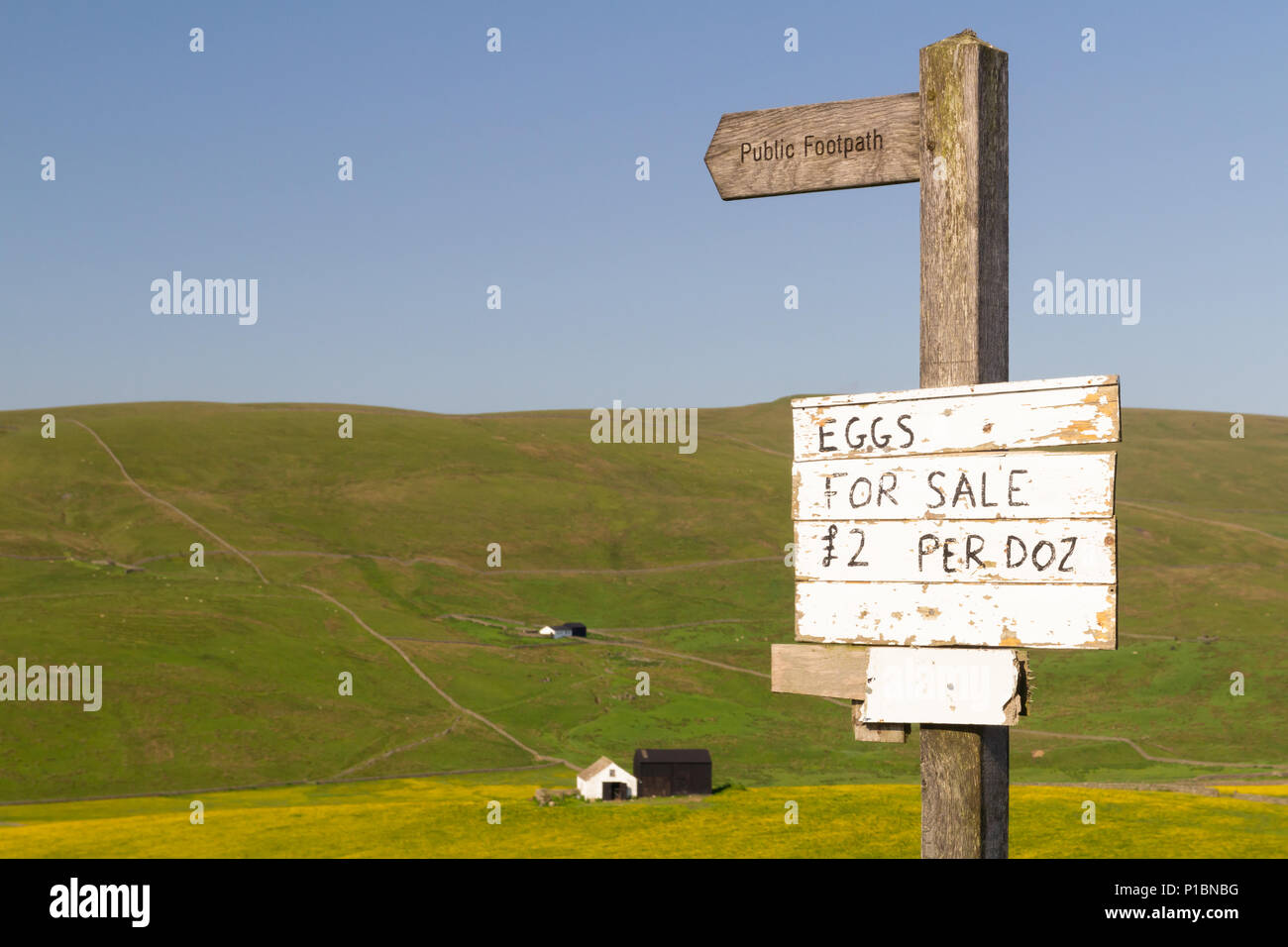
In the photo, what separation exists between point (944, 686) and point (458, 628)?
5261 inches

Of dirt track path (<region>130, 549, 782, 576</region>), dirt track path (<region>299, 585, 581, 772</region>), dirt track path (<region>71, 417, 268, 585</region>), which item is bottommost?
dirt track path (<region>299, 585, 581, 772</region>)

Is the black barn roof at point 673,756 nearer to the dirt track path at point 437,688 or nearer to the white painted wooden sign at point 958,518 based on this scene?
the dirt track path at point 437,688

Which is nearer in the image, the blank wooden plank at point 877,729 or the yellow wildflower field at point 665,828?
the blank wooden plank at point 877,729

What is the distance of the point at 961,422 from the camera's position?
256 inches

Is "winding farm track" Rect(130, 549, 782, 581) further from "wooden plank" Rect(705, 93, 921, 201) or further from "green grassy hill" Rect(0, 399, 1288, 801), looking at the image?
"wooden plank" Rect(705, 93, 921, 201)

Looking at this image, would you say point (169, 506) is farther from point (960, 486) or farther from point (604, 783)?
point (960, 486)

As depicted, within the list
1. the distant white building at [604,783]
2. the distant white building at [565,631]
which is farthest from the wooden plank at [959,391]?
the distant white building at [565,631]

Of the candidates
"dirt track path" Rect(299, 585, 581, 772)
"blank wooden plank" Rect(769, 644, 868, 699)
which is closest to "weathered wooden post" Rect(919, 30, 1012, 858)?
"blank wooden plank" Rect(769, 644, 868, 699)

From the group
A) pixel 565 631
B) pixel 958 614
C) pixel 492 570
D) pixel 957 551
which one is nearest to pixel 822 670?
pixel 958 614

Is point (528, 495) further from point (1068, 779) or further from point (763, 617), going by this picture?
point (1068, 779)

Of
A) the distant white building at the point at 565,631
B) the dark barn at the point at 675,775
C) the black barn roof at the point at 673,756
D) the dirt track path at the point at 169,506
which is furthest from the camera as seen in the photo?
the dirt track path at the point at 169,506

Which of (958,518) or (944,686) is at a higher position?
(958,518)

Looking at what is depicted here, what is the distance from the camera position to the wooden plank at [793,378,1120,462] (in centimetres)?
620

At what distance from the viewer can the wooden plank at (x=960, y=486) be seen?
6203mm
